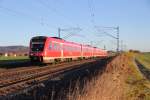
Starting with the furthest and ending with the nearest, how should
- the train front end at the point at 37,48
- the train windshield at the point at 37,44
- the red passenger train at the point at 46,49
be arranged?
the train windshield at the point at 37,44
the red passenger train at the point at 46,49
the train front end at the point at 37,48

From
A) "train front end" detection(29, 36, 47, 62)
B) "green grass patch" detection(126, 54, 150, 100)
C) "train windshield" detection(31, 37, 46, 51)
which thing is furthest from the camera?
"train windshield" detection(31, 37, 46, 51)

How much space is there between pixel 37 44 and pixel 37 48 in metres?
0.46

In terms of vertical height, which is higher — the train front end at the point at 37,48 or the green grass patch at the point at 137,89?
the train front end at the point at 37,48

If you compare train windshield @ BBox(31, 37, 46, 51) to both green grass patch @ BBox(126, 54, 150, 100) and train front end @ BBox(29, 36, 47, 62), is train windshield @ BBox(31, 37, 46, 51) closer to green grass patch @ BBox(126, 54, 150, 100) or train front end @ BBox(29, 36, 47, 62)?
train front end @ BBox(29, 36, 47, 62)

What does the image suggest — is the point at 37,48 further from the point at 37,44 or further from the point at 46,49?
the point at 46,49

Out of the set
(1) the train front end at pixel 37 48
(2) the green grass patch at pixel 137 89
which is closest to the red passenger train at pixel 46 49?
(1) the train front end at pixel 37 48

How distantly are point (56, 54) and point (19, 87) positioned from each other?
2324cm

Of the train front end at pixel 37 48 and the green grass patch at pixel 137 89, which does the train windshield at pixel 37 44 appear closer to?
the train front end at pixel 37 48

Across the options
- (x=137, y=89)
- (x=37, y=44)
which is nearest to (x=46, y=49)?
(x=37, y=44)

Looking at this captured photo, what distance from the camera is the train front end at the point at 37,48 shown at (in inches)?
1389

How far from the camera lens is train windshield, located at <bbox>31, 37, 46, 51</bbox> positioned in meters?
35.9

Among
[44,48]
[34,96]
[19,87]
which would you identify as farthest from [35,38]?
[34,96]

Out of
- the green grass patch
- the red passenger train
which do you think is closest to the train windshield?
the red passenger train

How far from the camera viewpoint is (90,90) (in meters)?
11.1
